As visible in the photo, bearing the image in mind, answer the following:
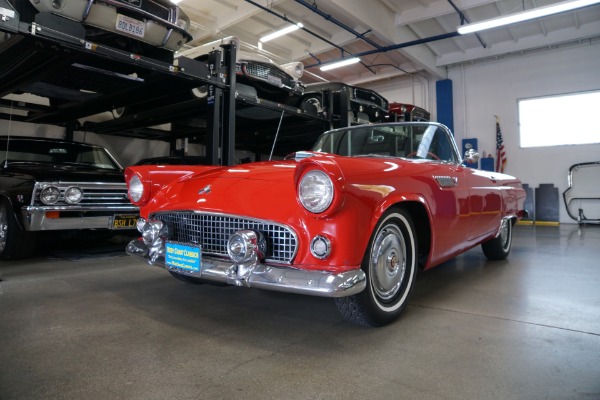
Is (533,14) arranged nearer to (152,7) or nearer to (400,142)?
(400,142)

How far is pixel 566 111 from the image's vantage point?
34.4ft

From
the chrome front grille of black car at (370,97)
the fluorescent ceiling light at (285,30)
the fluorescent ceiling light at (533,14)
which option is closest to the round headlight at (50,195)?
the chrome front grille of black car at (370,97)

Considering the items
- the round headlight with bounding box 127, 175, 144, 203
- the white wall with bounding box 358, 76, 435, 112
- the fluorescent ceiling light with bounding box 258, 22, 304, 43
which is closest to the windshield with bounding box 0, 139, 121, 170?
the round headlight with bounding box 127, 175, 144, 203

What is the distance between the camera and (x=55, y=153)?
16.0ft

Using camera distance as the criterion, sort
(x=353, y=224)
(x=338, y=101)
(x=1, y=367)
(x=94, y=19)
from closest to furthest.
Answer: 1. (x=1, y=367)
2. (x=353, y=224)
3. (x=94, y=19)
4. (x=338, y=101)

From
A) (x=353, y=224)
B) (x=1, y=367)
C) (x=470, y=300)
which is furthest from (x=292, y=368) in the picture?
(x=470, y=300)

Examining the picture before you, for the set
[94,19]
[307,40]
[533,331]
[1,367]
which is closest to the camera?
[1,367]

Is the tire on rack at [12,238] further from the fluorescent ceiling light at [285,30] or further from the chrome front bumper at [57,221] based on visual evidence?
the fluorescent ceiling light at [285,30]

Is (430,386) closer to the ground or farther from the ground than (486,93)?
closer to the ground

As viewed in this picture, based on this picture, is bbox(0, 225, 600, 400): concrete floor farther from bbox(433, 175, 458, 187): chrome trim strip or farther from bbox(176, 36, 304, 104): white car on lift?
bbox(176, 36, 304, 104): white car on lift

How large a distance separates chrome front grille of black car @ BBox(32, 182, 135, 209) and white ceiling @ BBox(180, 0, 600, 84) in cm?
557

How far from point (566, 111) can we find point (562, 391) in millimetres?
11499

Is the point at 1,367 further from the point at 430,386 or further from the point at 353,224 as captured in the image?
the point at 430,386

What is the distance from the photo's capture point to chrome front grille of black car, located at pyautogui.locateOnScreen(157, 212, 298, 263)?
1.88m
